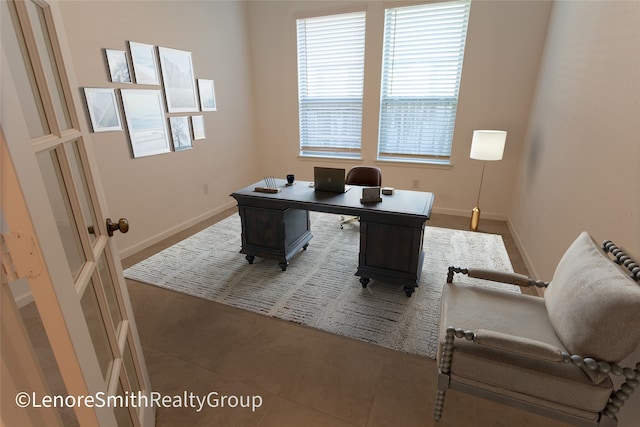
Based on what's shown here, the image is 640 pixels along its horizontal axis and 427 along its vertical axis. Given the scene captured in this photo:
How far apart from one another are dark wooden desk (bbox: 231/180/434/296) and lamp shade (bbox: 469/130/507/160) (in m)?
1.24

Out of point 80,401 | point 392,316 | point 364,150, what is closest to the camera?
point 80,401

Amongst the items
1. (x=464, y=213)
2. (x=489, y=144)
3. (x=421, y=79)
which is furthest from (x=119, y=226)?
(x=464, y=213)

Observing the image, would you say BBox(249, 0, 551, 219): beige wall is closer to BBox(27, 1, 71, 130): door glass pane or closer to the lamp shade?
the lamp shade

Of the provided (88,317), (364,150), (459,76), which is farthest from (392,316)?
(459,76)

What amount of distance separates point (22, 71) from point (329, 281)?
A: 230 centimetres

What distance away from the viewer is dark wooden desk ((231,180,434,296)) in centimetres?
234

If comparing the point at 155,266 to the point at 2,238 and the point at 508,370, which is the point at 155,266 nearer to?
the point at 2,238

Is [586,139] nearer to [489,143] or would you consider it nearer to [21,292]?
[489,143]

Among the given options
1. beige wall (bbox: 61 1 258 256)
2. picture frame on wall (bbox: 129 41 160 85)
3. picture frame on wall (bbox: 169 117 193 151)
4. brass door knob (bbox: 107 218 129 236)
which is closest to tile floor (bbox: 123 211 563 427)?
brass door knob (bbox: 107 218 129 236)

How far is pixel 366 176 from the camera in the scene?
3463 mm

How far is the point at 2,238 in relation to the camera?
637mm

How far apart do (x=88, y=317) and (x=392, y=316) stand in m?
1.85

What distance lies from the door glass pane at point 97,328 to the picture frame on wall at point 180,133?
118 inches

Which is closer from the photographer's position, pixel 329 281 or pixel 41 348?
pixel 41 348
